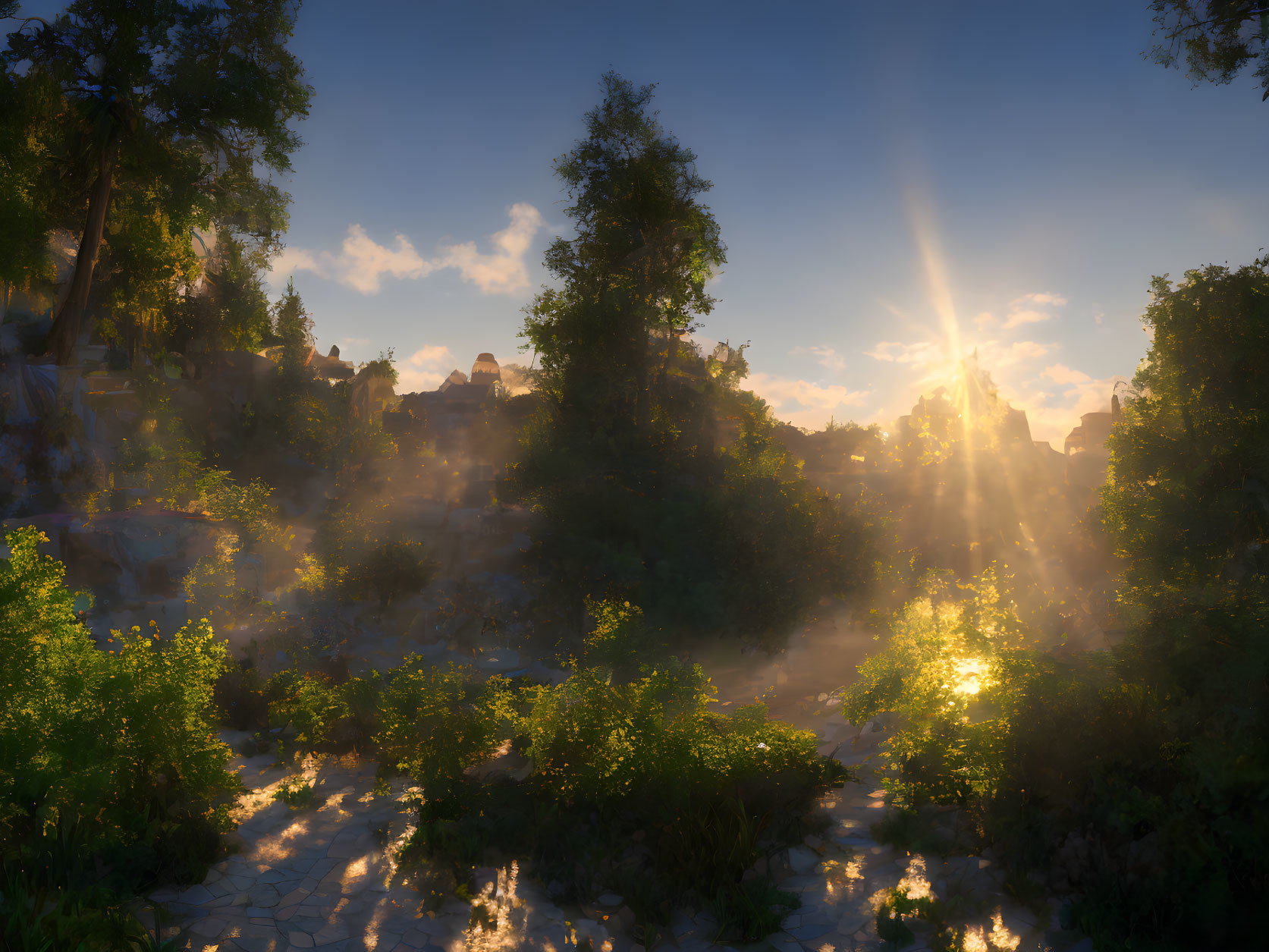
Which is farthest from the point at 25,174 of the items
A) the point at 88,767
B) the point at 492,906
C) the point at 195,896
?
the point at 492,906

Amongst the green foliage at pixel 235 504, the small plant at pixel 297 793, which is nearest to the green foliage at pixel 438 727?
the small plant at pixel 297 793

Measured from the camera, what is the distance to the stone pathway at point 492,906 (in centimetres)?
560

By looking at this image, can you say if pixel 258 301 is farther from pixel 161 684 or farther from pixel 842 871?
pixel 842 871

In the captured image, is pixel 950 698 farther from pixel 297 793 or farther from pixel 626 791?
pixel 297 793

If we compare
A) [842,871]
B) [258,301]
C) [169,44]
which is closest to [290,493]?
[258,301]

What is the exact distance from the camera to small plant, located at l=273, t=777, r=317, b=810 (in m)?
8.76

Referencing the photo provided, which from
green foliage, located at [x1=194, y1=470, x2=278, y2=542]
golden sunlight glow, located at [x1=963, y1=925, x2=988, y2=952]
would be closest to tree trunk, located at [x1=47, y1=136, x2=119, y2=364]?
green foliage, located at [x1=194, y1=470, x2=278, y2=542]

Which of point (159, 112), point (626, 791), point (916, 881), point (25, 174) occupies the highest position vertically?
point (159, 112)

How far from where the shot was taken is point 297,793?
346 inches

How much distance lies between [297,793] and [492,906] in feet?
13.3

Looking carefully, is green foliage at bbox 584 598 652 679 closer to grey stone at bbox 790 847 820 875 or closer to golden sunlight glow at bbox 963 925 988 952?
grey stone at bbox 790 847 820 875

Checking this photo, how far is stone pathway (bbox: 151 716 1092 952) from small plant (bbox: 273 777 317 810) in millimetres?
685

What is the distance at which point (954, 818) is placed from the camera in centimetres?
717

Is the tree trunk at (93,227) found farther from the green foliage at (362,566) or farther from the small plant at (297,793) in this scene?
the small plant at (297,793)
